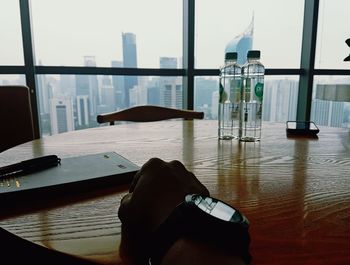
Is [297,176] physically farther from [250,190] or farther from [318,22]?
[318,22]

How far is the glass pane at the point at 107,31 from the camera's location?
8.62 ft

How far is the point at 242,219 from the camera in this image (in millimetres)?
312

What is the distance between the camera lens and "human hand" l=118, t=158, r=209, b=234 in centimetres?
35

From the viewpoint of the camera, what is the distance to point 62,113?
2793mm

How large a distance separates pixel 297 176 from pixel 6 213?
572mm

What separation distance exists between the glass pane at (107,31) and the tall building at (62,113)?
356 mm

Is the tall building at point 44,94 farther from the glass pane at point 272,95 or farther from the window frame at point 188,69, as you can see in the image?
the glass pane at point 272,95

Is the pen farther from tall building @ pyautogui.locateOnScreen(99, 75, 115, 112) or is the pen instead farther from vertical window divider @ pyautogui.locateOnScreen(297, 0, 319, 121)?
vertical window divider @ pyautogui.locateOnScreen(297, 0, 319, 121)

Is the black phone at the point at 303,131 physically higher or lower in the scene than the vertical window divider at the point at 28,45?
lower

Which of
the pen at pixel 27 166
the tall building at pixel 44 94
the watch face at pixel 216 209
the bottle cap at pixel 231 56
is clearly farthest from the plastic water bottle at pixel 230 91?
the tall building at pixel 44 94

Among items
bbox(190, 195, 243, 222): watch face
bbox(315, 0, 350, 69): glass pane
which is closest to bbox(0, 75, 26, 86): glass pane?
bbox(190, 195, 243, 222): watch face

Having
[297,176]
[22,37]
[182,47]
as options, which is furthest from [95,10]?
[297,176]

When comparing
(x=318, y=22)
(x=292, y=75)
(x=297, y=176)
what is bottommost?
(x=297, y=176)

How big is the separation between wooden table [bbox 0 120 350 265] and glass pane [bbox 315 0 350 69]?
7.84 feet
